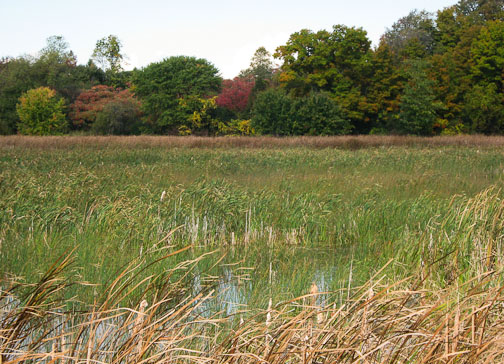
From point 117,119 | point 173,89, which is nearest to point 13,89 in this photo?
point 117,119

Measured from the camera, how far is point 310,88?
40.3m

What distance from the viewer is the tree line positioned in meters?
36.8

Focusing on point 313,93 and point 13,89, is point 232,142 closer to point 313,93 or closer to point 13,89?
point 313,93

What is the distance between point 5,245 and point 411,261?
13.9 ft

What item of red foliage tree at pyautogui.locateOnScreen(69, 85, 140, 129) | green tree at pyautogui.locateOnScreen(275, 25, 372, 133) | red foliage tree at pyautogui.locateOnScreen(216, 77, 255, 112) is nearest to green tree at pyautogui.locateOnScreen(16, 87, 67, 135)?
red foliage tree at pyautogui.locateOnScreen(69, 85, 140, 129)

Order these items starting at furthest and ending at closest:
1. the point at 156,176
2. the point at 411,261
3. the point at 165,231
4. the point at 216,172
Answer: the point at 216,172, the point at 156,176, the point at 165,231, the point at 411,261

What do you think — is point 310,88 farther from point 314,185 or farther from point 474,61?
point 314,185

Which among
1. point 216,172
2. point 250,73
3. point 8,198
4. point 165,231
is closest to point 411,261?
point 165,231

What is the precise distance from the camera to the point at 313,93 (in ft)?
119

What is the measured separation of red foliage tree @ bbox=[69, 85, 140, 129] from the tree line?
12 centimetres

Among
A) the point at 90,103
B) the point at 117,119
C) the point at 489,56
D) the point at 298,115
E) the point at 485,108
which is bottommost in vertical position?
the point at 117,119

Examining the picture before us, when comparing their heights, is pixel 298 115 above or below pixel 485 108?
below

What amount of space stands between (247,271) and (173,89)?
39.5m

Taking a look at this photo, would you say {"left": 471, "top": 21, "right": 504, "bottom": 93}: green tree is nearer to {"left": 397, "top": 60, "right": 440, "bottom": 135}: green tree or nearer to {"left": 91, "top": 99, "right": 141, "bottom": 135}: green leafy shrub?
{"left": 397, "top": 60, "right": 440, "bottom": 135}: green tree
